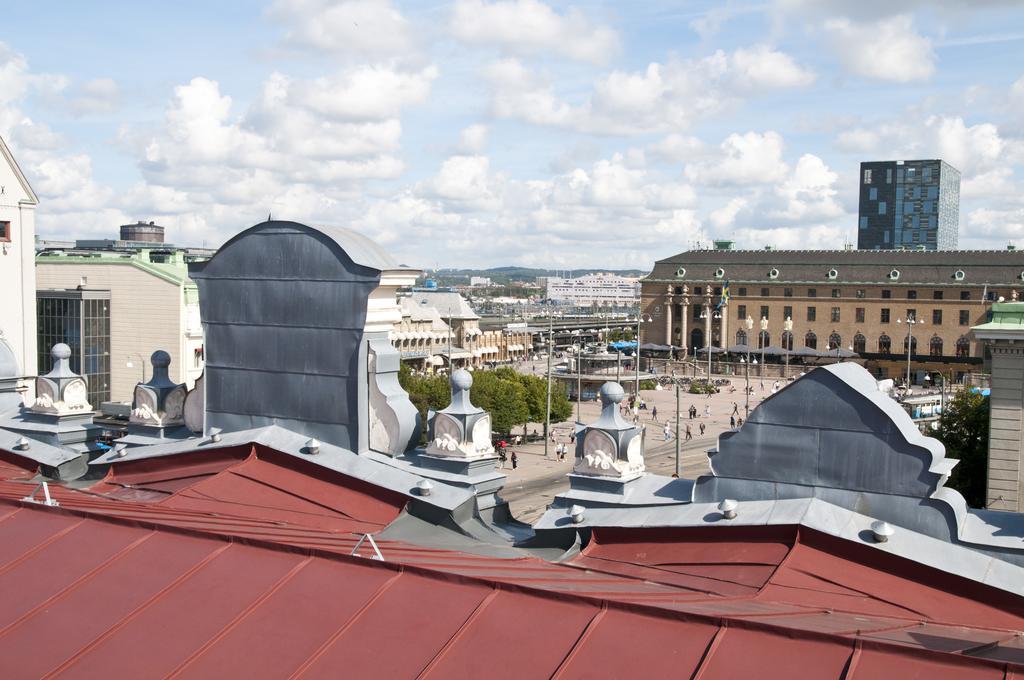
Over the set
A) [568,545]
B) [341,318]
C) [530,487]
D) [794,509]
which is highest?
[341,318]

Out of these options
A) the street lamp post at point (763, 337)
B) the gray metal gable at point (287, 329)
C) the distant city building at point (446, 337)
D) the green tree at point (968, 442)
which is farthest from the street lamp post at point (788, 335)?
the gray metal gable at point (287, 329)

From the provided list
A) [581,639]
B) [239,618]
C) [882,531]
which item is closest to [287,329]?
[239,618]

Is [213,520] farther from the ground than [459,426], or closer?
closer

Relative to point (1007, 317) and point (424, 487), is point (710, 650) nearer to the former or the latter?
point (424, 487)

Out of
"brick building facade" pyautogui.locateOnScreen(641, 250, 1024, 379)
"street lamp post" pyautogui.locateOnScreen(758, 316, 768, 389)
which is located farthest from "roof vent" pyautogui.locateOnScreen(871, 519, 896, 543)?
"brick building facade" pyautogui.locateOnScreen(641, 250, 1024, 379)

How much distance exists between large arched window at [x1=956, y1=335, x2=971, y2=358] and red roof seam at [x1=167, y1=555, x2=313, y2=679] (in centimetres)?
13715

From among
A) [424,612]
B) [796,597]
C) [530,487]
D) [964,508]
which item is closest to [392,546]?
[424,612]

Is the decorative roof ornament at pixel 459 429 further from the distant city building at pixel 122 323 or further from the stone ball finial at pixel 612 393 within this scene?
the distant city building at pixel 122 323

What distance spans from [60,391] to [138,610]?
14.1 m

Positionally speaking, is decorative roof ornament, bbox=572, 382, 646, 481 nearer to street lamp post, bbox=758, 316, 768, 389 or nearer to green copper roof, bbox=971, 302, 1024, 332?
green copper roof, bbox=971, 302, 1024, 332

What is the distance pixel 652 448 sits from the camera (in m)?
73.3

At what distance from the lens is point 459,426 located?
56.8 feet

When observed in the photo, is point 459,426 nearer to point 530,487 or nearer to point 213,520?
point 213,520

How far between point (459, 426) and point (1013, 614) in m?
8.69
